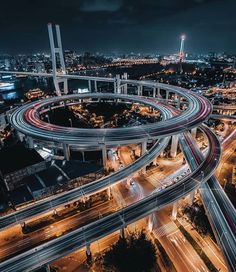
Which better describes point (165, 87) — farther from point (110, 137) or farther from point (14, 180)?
point (14, 180)

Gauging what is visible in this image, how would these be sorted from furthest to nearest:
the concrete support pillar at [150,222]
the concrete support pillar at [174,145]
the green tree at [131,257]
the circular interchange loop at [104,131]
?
the concrete support pillar at [174,145] → the circular interchange loop at [104,131] → the concrete support pillar at [150,222] → the green tree at [131,257]

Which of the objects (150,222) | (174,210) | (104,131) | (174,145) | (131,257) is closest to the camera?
(131,257)

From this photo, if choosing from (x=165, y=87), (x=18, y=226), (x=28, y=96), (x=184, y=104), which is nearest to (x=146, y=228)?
(x=18, y=226)

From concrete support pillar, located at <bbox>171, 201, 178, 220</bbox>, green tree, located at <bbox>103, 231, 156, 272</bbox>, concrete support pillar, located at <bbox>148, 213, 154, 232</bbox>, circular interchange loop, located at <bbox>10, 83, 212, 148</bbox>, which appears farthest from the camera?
circular interchange loop, located at <bbox>10, 83, 212, 148</bbox>

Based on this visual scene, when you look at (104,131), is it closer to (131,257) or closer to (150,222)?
(150,222)

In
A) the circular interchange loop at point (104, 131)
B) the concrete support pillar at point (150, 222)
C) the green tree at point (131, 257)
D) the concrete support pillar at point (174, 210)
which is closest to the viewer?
the green tree at point (131, 257)

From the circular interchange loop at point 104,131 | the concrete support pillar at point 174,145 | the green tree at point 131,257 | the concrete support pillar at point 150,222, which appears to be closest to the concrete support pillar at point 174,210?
the concrete support pillar at point 150,222

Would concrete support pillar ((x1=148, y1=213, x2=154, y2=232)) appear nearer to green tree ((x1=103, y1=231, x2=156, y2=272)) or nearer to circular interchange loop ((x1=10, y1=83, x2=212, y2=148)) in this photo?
green tree ((x1=103, y1=231, x2=156, y2=272))

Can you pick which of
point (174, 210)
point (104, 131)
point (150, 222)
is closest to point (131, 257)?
point (150, 222)

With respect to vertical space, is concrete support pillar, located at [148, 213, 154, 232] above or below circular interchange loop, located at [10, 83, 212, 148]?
below

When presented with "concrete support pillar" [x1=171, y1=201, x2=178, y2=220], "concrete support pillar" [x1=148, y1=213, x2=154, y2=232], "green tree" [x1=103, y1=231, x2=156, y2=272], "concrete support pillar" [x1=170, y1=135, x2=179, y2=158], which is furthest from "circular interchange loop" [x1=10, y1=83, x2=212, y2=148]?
"green tree" [x1=103, y1=231, x2=156, y2=272]

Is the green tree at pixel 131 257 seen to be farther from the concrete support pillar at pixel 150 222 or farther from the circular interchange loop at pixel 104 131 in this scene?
the circular interchange loop at pixel 104 131
